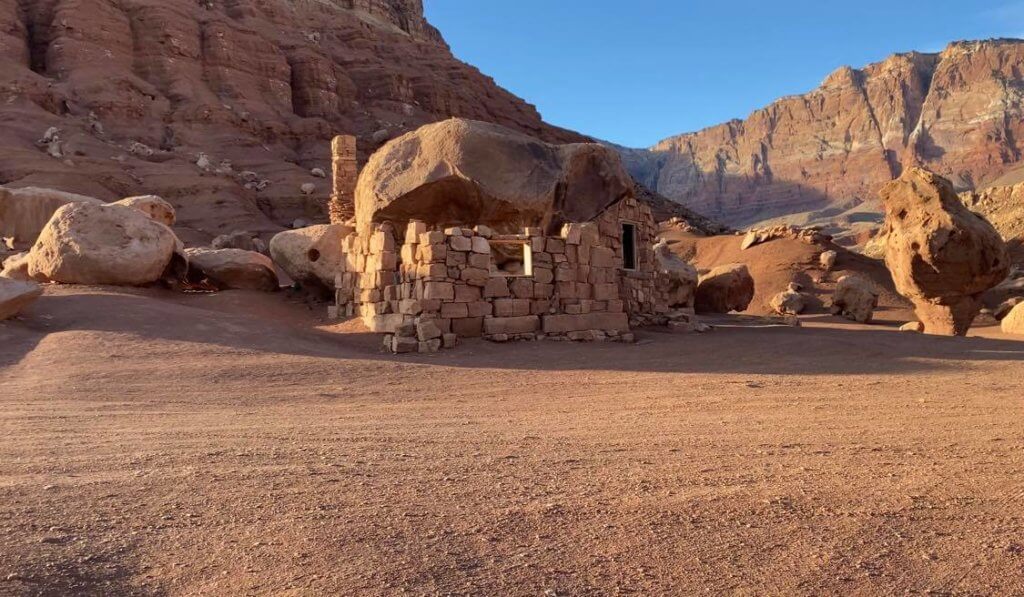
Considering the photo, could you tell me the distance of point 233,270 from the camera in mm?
15461

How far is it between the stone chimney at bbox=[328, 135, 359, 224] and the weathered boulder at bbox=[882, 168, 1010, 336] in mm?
13674

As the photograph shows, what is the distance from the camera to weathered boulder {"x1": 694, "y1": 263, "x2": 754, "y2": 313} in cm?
2292

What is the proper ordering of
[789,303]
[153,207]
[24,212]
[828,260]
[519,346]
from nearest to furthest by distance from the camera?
1. [519,346]
2. [153,207]
3. [24,212]
4. [789,303]
5. [828,260]

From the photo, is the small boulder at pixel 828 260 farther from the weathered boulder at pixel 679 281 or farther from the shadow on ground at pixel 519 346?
the shadow on ground at pixel 519 346

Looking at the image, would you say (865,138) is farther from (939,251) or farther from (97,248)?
(97,248)

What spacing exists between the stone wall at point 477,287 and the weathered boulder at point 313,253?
100 cm

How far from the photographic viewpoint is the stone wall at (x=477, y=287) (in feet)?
37.7

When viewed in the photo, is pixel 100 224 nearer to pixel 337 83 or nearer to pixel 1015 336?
pixel 1015 336

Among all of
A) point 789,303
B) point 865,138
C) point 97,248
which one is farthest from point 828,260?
point 865,138

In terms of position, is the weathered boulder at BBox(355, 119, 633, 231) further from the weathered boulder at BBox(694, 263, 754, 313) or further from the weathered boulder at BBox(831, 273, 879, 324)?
the weathered boulder at BBox(831, 273, 879, 324)

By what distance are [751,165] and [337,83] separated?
250 ft

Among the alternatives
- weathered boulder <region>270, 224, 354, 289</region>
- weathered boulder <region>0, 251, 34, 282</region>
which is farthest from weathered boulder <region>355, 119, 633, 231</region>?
weathered boulder <region>0, 251, 34, 282</region>

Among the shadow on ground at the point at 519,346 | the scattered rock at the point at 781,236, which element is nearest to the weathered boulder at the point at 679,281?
the shadow on ground at the point at 519,346

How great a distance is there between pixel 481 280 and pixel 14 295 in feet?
23.1
